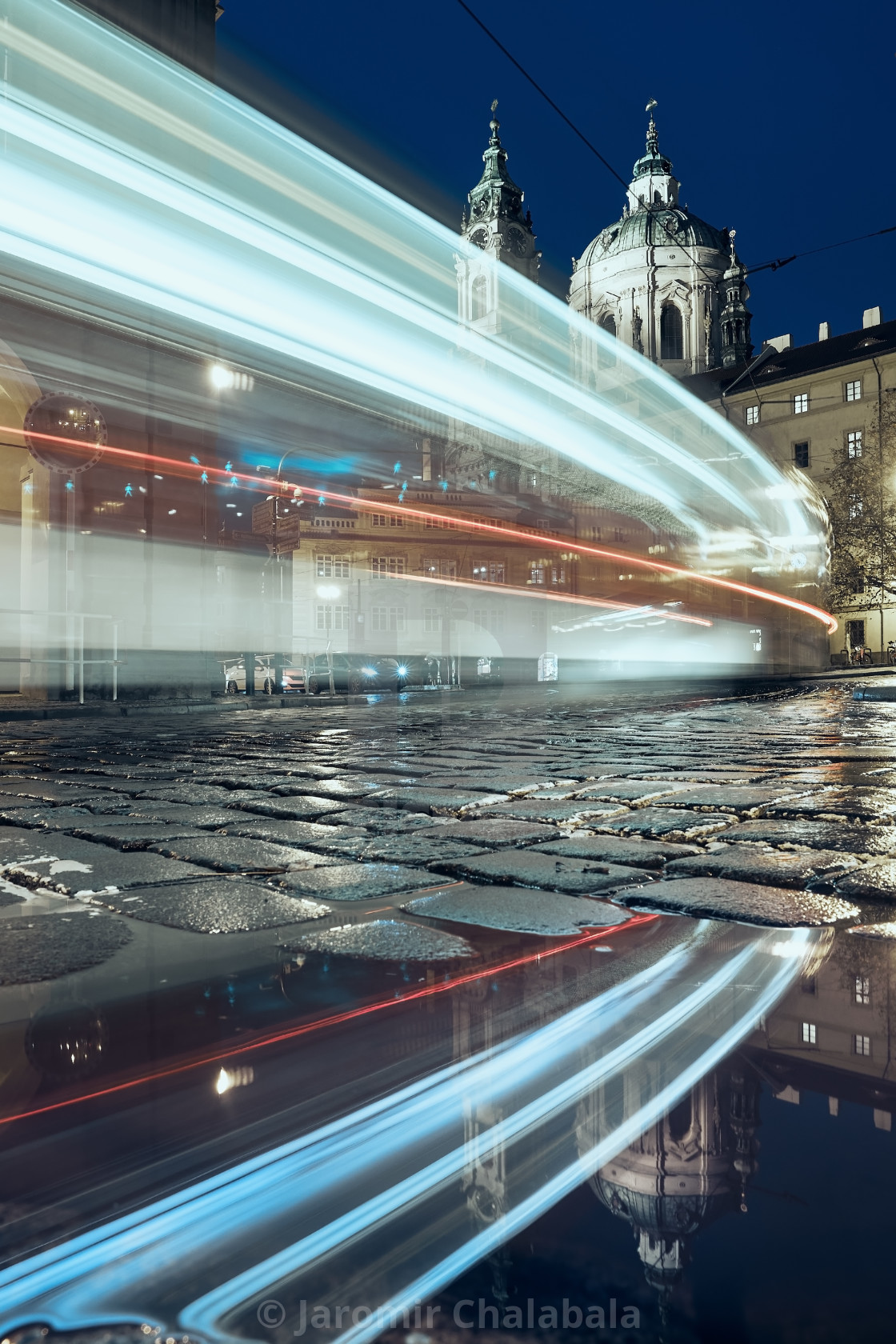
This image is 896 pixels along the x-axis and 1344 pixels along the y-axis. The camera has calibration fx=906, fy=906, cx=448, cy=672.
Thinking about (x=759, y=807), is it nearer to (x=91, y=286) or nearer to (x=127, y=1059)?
(x=127, y=1059)

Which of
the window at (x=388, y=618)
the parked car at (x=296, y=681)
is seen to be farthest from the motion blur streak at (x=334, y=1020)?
the window at (x=388, y=618)

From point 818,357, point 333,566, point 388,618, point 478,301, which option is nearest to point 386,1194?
point 478,301

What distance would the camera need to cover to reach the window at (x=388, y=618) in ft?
102

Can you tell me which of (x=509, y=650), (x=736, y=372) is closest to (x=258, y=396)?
(x=509, y=650)

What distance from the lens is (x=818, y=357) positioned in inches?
2304

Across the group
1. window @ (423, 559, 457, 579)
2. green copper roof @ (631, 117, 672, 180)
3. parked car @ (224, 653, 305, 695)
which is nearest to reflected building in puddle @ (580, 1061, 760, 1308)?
parked car @ (224, 653, 305, 695)

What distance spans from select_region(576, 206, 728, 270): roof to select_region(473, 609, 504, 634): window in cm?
6194

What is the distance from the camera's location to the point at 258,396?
15.9 meters

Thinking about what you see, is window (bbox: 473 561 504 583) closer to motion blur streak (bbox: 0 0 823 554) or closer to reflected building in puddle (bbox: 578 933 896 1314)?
motion blur streak (bbox: 0 0 823 554)

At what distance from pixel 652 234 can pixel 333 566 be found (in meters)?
51.1

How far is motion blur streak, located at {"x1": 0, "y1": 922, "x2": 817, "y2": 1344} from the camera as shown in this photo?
0.82 metres

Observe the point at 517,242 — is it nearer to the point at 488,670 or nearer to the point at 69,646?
the point at 488,670

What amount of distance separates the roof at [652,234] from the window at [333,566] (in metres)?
49.3

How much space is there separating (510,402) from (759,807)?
13.1 m
